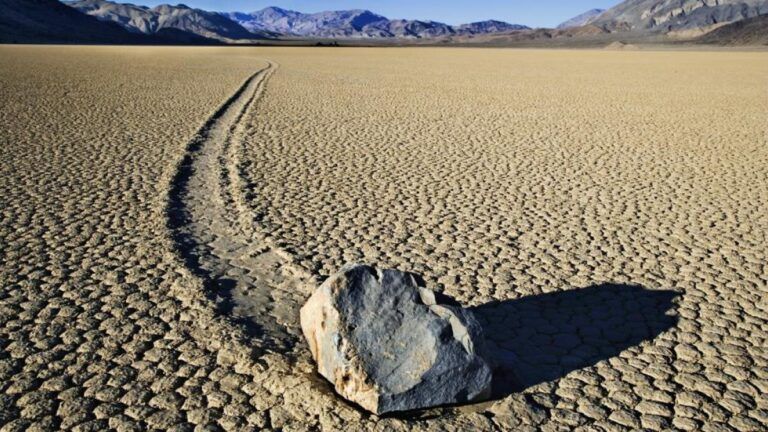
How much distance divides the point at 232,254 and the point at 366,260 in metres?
0.98

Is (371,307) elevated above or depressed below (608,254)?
above

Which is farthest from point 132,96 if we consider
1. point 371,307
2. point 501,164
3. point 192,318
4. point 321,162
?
point 371,307

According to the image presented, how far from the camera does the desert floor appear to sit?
2.93m

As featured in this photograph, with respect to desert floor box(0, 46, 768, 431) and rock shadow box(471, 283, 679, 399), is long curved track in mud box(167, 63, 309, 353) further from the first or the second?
rock shadow box(471, 283, 679, 399)

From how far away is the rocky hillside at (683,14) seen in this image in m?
122

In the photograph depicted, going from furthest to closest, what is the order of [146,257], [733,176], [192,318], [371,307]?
[733,176] < [146,257] < [192,318] < [371,307]

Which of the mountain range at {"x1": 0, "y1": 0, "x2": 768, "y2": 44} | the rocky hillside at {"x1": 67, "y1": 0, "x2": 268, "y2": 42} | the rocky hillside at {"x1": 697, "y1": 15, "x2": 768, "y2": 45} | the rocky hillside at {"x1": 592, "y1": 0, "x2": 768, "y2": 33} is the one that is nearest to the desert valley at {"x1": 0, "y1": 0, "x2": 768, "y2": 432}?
the mountain range at {"x1": 0, "y1": 0, "x2": 768, "y2": 44}

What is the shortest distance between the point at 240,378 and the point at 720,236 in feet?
13.3

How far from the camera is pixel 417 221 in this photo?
5555 mm

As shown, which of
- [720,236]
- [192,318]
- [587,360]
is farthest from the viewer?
[720,236]

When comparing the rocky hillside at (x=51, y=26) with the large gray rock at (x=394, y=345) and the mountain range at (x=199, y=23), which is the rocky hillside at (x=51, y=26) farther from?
the large gray rock at (x=394, y=345)

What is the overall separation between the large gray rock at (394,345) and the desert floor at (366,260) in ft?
0.35

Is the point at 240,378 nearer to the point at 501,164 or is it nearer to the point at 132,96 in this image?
the point at 501,164

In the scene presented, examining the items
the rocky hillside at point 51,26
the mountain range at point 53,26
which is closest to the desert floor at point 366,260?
the mountain range at point 53,26
